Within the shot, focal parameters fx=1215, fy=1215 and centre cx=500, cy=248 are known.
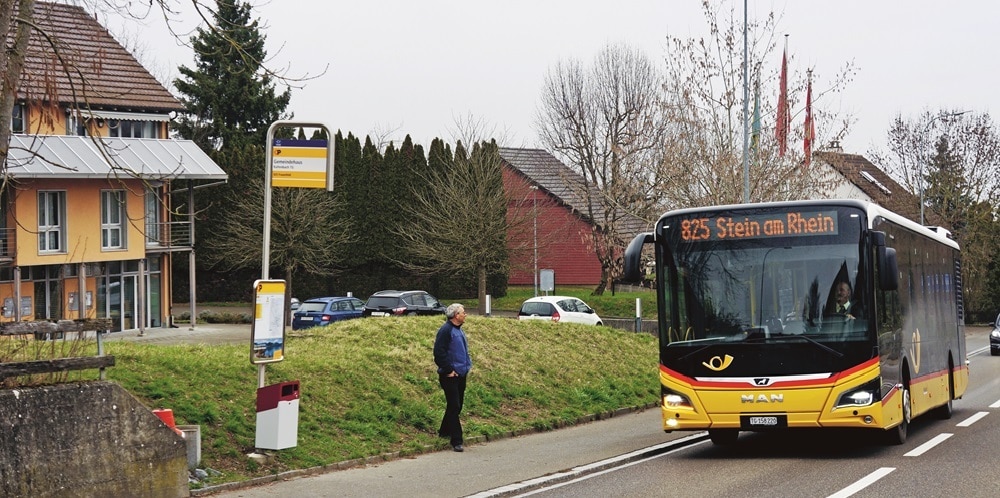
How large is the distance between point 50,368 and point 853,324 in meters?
8.51

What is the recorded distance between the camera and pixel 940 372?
729 inches

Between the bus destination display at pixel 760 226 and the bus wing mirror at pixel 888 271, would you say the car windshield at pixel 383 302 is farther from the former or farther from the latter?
the bus wing mirror at pixel 888 271

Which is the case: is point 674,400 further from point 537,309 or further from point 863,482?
point 537,309

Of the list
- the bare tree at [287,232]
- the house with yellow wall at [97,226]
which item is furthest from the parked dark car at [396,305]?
the bare tree at [287,232]

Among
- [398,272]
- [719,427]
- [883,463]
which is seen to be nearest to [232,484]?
[719,427]

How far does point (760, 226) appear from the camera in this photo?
14.2 m

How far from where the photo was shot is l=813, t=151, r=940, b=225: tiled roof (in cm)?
3822

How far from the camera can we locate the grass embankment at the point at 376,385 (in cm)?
1372

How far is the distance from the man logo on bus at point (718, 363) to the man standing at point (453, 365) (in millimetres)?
3100

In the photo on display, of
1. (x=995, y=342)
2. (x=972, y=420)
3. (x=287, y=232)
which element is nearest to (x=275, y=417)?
(x=972, y=420)

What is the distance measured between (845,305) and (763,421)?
1.61 m

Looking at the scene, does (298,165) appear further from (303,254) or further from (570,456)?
A: (303,254)

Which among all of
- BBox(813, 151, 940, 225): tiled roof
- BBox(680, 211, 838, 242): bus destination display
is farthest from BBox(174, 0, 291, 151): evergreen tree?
BBox(680, 211, 838, 242): bus destination display

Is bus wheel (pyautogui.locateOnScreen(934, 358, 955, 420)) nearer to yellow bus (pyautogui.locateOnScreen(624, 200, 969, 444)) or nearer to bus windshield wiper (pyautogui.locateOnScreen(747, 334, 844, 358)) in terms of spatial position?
yellow bus (pyautogui.locateOnScreen(624, 200, 969, 444))
